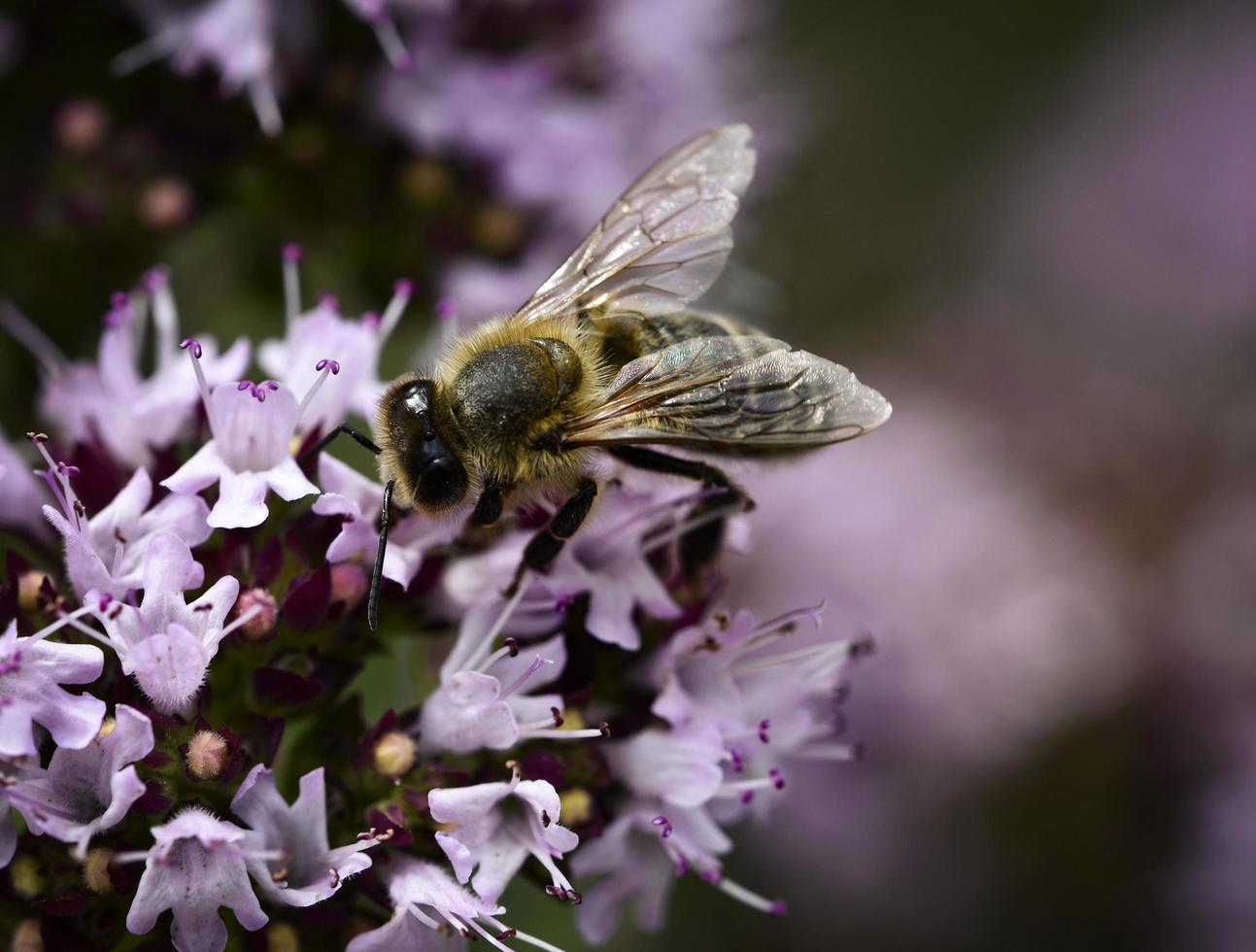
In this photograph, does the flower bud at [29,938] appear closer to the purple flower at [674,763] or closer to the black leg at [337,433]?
the black leg at [337,433]

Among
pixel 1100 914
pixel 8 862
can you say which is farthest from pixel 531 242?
pixel 1100 914

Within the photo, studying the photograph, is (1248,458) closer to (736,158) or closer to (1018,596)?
(1018,596)

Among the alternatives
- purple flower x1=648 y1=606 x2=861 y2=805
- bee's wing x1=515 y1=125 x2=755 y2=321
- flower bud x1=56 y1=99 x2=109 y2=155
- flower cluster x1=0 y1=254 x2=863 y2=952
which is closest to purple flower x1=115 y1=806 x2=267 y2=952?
flower cluster x1=0 y1=254 x2=863 y2=952

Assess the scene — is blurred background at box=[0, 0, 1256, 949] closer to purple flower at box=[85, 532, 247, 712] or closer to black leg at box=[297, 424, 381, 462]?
black leg at box=[297, 424, 381, 462]

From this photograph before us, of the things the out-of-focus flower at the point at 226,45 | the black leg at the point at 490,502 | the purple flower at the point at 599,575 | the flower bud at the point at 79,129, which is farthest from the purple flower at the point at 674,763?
the flower bud at the point at 79,129

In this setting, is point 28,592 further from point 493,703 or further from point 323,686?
point 493,703

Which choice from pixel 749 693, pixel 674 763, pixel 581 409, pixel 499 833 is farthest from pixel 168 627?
pixel 749 693
